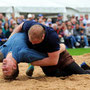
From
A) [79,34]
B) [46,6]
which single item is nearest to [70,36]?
[79,34]

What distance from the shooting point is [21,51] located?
4148 millimetres

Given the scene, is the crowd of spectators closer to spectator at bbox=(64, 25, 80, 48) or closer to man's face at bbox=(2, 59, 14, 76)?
spectator at bbox=(64, 25, 80, 48)

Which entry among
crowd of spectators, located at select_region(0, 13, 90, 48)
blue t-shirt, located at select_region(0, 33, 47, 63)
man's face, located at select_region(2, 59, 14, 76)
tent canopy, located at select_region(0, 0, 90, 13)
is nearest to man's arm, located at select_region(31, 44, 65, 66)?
blue t-shirt, located at select_region(0, 33, 47, 63)

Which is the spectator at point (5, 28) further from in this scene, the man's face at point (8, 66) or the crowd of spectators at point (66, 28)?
the man's face at point (8, 66)

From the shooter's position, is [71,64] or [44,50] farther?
[71,64]

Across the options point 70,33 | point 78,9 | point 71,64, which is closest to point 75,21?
point 70,33

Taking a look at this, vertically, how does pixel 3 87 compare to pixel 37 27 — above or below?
below

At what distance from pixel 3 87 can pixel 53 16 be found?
13.7m

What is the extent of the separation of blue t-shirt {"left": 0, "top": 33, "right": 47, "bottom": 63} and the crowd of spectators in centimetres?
734

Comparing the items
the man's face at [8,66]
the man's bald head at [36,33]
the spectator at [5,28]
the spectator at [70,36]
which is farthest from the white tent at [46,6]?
the man's bald head at [36,33]

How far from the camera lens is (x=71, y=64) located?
471cm

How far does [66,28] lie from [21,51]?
10.0m

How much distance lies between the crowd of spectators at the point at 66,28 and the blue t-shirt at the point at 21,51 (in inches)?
289

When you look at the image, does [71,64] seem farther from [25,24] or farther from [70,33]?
[70,33]
